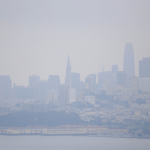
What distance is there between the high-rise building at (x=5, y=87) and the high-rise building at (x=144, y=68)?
7.43 metres

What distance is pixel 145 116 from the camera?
52.3ft

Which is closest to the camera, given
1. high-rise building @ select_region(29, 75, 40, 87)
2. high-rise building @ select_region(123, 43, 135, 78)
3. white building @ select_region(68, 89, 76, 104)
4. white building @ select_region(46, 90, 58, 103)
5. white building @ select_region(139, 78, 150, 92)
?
white building @ select_region(68, 89, 76, 104)

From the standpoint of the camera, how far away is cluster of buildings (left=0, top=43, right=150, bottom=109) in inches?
841

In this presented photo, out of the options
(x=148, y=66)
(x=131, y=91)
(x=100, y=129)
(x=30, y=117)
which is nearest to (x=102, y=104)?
(x=131, y=91)

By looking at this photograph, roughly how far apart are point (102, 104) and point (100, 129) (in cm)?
696

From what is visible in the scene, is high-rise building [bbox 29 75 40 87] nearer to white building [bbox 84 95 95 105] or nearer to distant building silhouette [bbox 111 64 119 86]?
white building [bbox 84 95 95 105]

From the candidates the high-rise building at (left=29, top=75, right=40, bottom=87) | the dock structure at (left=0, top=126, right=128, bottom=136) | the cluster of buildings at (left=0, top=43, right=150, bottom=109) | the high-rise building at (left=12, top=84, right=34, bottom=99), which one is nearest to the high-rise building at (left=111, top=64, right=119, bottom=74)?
the cluster of buildings at (left=0, top=43, right=150, bottom=109)

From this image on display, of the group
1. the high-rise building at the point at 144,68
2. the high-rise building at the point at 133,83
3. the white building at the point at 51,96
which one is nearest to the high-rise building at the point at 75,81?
the white building at the point at 51,96

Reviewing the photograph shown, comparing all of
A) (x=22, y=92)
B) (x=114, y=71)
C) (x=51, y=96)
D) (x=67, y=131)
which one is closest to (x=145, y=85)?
(x=114, y=71)

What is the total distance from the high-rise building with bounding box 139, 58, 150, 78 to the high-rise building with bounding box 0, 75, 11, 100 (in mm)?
7432

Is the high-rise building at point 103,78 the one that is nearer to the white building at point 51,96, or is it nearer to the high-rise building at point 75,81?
the high-rise building at point 75,81

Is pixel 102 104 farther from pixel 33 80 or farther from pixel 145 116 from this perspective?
pixel 33 80

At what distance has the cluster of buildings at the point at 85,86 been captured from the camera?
841 inches

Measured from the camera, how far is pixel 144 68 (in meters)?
22.7
